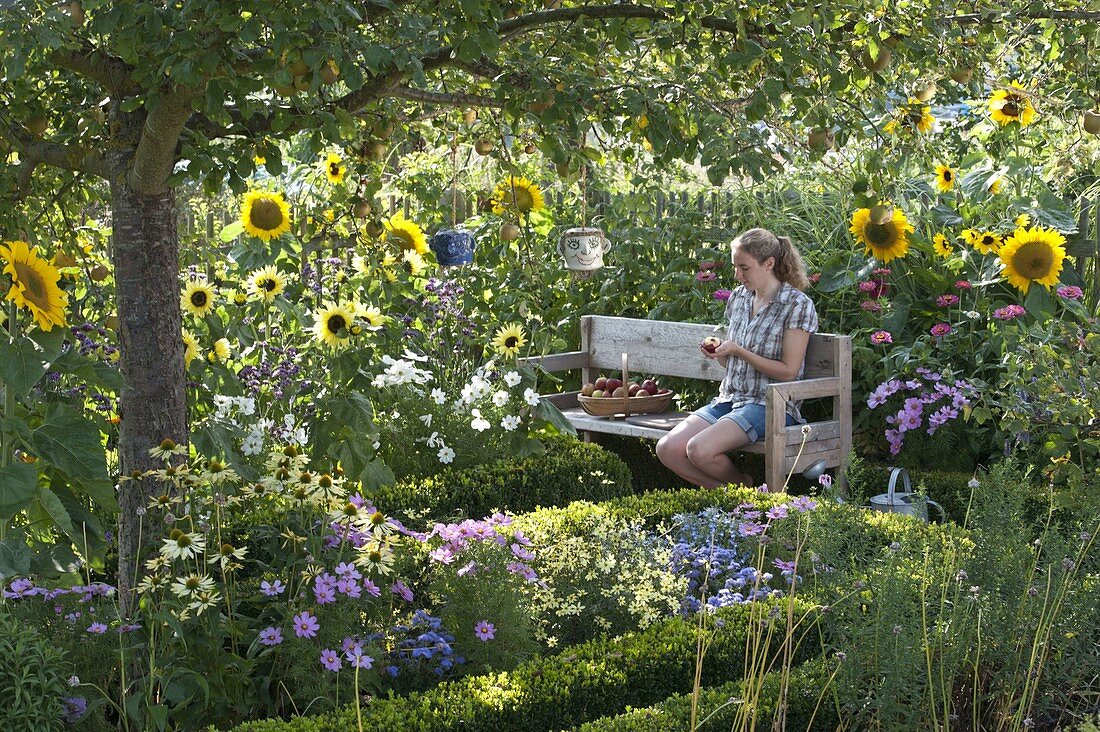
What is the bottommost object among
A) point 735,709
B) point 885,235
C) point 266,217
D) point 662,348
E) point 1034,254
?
point 735,709

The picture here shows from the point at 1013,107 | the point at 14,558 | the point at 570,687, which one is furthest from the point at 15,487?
the point at 1013,107

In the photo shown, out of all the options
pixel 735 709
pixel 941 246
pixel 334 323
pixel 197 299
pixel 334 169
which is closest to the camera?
pixel 735 709

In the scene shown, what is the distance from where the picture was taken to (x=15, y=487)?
248cm

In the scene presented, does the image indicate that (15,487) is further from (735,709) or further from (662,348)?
(662,348)

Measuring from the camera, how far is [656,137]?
2.56m

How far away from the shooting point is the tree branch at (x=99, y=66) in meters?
2.85

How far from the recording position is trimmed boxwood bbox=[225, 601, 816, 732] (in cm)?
250

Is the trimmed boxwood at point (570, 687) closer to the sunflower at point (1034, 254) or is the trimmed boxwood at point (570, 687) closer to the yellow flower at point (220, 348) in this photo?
the yellow flower at point (220, 348)

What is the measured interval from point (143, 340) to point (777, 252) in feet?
10.1

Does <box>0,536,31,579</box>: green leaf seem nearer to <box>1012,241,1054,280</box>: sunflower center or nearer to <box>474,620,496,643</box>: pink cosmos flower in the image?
<box>474,620,496,643</box>: pink cosmos flower

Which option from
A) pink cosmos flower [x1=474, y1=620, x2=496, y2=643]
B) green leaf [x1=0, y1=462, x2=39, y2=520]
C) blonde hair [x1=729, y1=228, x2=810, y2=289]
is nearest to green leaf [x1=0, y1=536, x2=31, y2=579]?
green leaf [x1=0, y1=462, x2=39, y2=520]

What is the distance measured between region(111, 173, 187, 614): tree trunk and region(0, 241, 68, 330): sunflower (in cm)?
38

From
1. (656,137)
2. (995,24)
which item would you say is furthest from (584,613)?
(995,24)

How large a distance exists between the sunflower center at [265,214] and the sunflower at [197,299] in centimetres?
34
